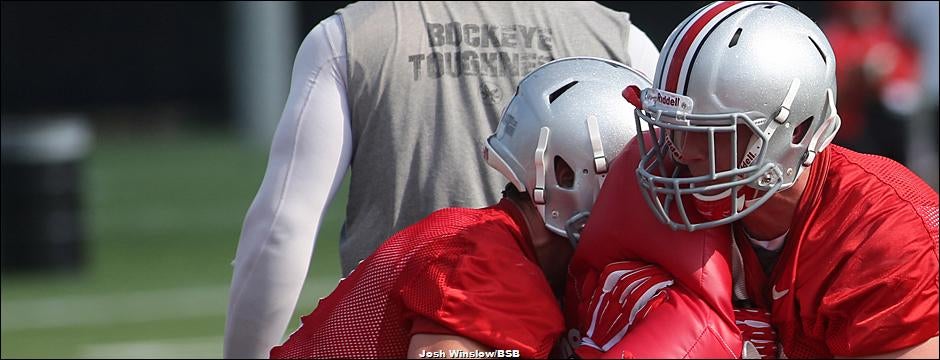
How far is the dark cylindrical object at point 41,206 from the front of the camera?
9.02m

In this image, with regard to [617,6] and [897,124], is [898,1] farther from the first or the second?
[617,6]

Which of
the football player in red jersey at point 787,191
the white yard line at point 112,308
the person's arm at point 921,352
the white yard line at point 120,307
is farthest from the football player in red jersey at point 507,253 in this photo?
the white yard line at point 112,308

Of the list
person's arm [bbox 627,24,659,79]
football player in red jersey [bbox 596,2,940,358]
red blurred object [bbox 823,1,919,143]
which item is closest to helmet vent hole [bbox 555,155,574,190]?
football player in red jersey [bbox 596,2,940,358]

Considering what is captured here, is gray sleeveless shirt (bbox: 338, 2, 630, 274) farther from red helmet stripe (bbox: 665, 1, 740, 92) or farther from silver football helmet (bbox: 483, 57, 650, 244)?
red helmet stripe (bbox: 665, 1, 740, 92)

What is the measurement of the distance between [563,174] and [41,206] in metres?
6.81

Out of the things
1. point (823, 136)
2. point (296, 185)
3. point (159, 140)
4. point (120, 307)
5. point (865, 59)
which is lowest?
point (159, 140)

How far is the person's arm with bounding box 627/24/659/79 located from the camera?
153 inches

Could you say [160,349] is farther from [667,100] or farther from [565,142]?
[667,100]

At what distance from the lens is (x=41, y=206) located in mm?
9117

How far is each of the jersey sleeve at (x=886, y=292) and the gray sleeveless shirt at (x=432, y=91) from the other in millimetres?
1465

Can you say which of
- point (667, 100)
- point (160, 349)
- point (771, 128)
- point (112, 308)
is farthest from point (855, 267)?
point (112, 308)

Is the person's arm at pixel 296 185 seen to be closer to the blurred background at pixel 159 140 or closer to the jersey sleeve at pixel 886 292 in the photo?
the jersey sleeve at pixel 886 292

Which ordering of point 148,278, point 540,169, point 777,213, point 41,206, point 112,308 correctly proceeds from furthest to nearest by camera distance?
point 41,206
point 148,278
point 112,308
point 540,169
point 777,213

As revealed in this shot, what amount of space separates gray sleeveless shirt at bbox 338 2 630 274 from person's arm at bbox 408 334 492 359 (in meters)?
1.17
